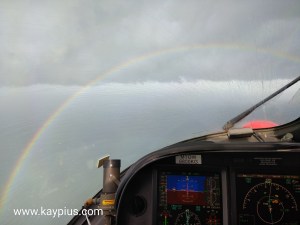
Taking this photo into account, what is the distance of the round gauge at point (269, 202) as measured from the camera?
5.81 ft

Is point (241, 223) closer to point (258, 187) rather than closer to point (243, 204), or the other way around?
point (243, 204)

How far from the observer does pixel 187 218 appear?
1902 millimetres

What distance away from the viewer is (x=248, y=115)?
2.11 meters

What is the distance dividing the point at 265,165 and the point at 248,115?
424 millimetres

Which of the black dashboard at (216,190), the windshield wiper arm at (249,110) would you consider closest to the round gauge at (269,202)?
the black dashboard at (216,190)

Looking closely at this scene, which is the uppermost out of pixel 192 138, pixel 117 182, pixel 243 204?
pixel 192 138

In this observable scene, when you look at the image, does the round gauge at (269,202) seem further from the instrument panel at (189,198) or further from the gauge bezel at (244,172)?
the instrument panel at (189,198)

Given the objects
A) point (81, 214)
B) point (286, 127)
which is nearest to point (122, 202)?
point (81, 214)

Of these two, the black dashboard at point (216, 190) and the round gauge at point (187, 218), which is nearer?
the black dashboard at point (216, 190)

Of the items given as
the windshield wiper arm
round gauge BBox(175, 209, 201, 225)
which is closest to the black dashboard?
round gauge BBox(175, 209, 201, 225)

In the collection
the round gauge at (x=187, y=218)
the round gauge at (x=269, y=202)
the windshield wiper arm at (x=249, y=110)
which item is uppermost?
the windshield wiper arm at (x=249, y=110)

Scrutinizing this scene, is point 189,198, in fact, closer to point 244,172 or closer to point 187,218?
point 187,218

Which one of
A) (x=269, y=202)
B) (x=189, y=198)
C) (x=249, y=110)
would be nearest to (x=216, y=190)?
(x=189, y=198)

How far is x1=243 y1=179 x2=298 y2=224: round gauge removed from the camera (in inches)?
69.7
